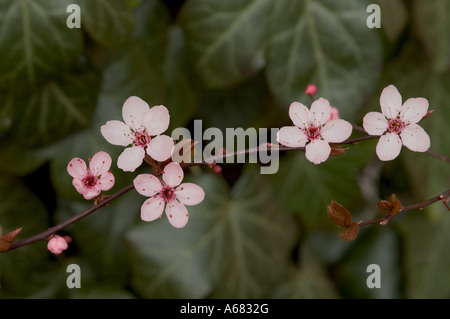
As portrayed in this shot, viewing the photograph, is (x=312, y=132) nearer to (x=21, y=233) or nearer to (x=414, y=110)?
(x=414, y=110)

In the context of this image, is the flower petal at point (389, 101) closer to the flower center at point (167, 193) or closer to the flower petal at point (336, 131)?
the flower petal at point (336, 131)

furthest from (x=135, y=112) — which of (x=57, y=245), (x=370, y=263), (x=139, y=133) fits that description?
(x=370, y=263)

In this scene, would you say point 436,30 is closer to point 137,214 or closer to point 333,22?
point 333,22

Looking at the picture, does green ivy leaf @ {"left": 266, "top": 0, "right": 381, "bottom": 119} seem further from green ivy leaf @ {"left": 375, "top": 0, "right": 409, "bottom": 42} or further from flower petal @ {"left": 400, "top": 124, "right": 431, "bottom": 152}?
flower petal @ {"left": 400, "top": 124, "right": 431, "bottom": 152}

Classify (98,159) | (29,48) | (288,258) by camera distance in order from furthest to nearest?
1. (288,258)
2. (29,48)
3. (98,159)

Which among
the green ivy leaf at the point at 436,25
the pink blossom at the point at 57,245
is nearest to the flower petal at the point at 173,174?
the pink blossom at the point at 57,245

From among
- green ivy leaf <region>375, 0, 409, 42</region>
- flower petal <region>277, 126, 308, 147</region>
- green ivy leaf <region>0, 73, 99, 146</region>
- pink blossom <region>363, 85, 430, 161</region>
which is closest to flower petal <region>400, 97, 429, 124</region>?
pink blossom <region>363, 85, 430, 161</region>

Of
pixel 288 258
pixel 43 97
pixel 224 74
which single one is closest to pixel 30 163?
pixel 43 97
